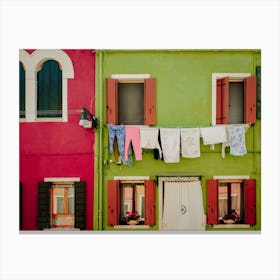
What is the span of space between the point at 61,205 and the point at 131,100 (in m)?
2.73

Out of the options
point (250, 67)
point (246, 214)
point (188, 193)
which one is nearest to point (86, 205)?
point (188, 193)

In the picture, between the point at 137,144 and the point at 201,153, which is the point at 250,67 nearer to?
the point at 201,153

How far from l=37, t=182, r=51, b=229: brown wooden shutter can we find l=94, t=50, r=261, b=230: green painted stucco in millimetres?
1048

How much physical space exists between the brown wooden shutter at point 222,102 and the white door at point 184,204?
4.76ft

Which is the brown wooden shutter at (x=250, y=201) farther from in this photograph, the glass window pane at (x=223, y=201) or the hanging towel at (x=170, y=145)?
the hanging towel at (x=170, y=145)

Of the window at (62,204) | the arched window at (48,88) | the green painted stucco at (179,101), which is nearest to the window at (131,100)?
the green painted stucco at (179,101)

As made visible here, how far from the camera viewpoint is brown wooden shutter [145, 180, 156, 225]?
8414 millimetres

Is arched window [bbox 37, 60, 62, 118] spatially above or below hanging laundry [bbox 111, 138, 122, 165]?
above

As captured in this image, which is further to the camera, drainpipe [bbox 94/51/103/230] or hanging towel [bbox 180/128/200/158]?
drainpipe [bbox 94/51/103/230]

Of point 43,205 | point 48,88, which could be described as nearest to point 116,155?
point 43,205

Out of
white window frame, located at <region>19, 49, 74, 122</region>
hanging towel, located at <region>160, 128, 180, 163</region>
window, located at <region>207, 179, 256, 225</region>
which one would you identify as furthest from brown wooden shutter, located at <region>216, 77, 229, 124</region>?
white window frame, located at <region>19, 49, 74, 122</region>

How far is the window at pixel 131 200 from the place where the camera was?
27.6ft

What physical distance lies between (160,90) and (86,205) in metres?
2.94

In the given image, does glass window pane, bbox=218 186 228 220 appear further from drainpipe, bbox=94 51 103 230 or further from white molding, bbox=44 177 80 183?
white molding, bbox=44 177 80 183
